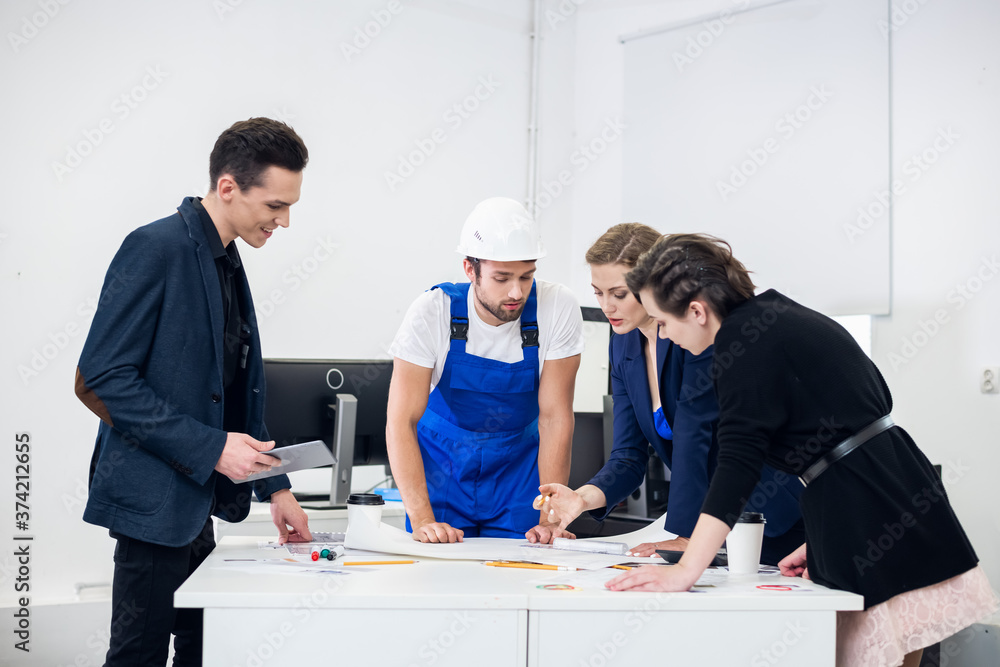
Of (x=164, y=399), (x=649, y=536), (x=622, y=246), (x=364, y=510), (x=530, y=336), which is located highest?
(x=622, y=246)

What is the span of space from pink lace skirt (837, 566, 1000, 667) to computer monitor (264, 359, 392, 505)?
1.97 metres

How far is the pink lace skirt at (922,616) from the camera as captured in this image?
1.35 m

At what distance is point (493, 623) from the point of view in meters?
1.26

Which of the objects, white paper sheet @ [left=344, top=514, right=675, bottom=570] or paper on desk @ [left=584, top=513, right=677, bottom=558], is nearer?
white paper sheet @ [left=344, top=514, right=675, bottom=570]

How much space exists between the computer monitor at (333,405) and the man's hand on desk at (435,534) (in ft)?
3.79

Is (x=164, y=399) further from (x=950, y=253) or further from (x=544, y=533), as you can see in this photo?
(x=950, y=253)

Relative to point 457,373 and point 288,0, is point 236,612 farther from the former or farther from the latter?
point 288,0

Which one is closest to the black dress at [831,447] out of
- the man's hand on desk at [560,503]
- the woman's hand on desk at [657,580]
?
the woman's hand on desk at [657,580]

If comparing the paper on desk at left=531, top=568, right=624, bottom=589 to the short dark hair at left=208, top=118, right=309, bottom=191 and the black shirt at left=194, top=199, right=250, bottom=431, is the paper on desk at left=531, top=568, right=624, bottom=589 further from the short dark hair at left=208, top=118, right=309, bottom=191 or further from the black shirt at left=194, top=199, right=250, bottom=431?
the short dark hair at left=208, top=118, right=309, bottom=191

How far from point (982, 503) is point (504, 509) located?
216cm

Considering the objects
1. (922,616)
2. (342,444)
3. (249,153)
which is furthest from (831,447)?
(342,444)

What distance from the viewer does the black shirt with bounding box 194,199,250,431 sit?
171 centimetres

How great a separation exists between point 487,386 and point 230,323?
0.64m

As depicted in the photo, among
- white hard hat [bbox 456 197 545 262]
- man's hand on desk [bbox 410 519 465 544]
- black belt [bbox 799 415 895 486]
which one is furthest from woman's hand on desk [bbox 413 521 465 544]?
black belt [bbox 799 415 895 486]
